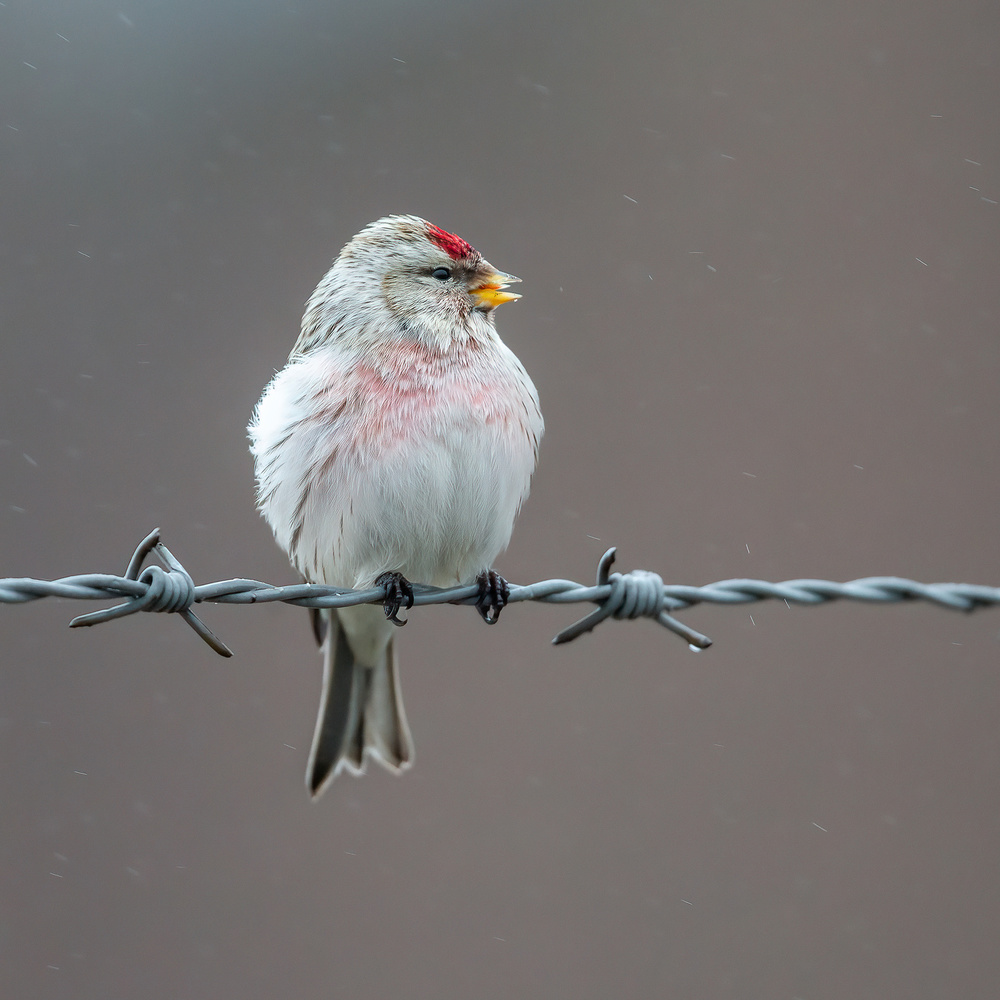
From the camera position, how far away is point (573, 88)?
6.29 m

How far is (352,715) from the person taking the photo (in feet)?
10.3

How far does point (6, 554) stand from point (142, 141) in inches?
101

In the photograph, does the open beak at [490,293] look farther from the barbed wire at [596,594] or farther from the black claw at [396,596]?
the barbed wire at [596,594]

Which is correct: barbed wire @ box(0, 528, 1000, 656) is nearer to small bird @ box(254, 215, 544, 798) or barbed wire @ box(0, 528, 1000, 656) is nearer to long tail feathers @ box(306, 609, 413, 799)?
small bird @ box(254, 215, 544, 798)

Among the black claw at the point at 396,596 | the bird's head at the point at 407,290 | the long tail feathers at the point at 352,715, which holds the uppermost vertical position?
the bird's head at the point at 407,290

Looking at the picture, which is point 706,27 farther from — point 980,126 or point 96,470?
point 96,470

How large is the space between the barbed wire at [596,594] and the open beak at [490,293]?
1043mm

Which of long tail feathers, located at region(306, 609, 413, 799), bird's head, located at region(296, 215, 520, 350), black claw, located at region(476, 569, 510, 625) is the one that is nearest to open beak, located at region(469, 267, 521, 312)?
bird's head, located at region(296, 215, 520, 350)

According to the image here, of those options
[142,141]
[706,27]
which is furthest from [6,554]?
[706,27]

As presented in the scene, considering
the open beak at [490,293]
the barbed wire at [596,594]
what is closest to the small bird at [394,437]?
the open beak at [490,293]

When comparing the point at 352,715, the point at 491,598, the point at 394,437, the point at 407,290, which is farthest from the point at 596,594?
the point at 352,715

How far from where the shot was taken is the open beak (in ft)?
9.83

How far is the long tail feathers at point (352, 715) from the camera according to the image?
3.07 meters

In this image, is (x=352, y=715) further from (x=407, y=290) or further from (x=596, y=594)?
(x=596, y=594)
